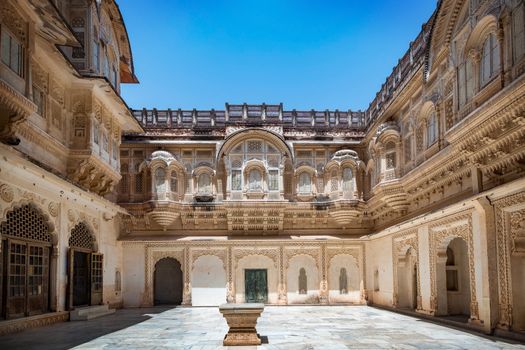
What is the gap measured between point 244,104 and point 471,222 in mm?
13256

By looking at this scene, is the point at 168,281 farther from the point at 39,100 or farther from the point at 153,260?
the point at 39,100

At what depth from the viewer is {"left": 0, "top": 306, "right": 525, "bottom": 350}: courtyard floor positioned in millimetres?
10648

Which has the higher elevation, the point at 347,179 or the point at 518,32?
the point at 518,32

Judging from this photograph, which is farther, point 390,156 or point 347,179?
point 347,179

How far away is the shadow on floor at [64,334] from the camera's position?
10.8 meters

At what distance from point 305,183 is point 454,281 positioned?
27.5ft

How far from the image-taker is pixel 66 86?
16.0 meters

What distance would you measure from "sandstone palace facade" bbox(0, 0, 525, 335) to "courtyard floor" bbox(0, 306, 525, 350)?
1041 millimetres

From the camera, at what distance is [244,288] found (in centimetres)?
2300

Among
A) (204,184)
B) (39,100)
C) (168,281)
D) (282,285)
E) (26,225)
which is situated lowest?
(282,285)


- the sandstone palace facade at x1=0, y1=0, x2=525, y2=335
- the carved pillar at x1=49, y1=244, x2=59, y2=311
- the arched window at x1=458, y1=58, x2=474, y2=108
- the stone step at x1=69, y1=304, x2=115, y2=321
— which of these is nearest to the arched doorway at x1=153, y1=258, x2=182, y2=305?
the sandstone palace facade at x1=0, y1=0, x2=525, y2=335

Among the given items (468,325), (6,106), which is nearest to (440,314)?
(468,325)

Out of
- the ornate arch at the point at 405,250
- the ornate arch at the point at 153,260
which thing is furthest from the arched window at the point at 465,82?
the ornate arch at the point at 153,260

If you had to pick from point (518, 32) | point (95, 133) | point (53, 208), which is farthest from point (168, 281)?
point (518, 32)
